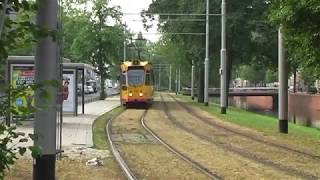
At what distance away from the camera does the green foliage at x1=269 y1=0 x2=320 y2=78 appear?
17272 millimetres

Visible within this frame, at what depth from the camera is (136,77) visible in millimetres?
45281

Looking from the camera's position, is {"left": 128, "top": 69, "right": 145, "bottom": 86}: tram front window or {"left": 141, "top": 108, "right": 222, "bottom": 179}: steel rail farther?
{"left": 128, "top": 69, "right": 145, "bottom": 86}: tram front window

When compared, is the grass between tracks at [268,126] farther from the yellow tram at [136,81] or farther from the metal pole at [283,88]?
the yellow tram at [136,81]

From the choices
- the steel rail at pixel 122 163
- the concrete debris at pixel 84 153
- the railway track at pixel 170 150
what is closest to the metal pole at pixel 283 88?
the railway track at pixel 170 150

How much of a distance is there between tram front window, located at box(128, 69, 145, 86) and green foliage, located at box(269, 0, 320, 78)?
26142 millimetres

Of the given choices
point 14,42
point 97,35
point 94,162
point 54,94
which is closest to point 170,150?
point 94,162

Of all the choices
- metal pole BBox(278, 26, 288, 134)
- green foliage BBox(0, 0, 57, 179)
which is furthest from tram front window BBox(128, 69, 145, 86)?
green foliage BBox(0, 0, 57, 179)

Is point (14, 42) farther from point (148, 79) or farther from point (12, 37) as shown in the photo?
point (148, 79)

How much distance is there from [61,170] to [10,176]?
4.88ft

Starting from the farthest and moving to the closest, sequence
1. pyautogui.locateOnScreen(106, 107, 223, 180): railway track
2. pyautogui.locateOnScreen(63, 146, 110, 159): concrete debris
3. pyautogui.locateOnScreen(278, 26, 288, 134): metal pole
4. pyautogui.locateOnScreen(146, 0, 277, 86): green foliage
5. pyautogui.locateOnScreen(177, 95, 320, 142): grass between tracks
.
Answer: pyautogui.locateOnScreen(146, 0, 277, 86): green foliage, pyautogui.locateOnScreen(177, 95, 320, 142): grass between tracks, pyautogui.locateOnScreen(278, 26, 288, 134): metal pole, pyautogui.locateOnScreen(63, 146, 110, 159): concrete debris, pyautogui.locateOnScreen(106, 107, 223, 180): railway track

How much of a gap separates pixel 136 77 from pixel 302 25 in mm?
27939

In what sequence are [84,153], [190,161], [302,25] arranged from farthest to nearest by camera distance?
1. [302,25]
2. [84,153]
3. [190,161]

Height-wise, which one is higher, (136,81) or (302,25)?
(302,25)

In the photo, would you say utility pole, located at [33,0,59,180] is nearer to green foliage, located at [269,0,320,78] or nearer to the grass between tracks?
green foliage, located at [269,0,320,78]
